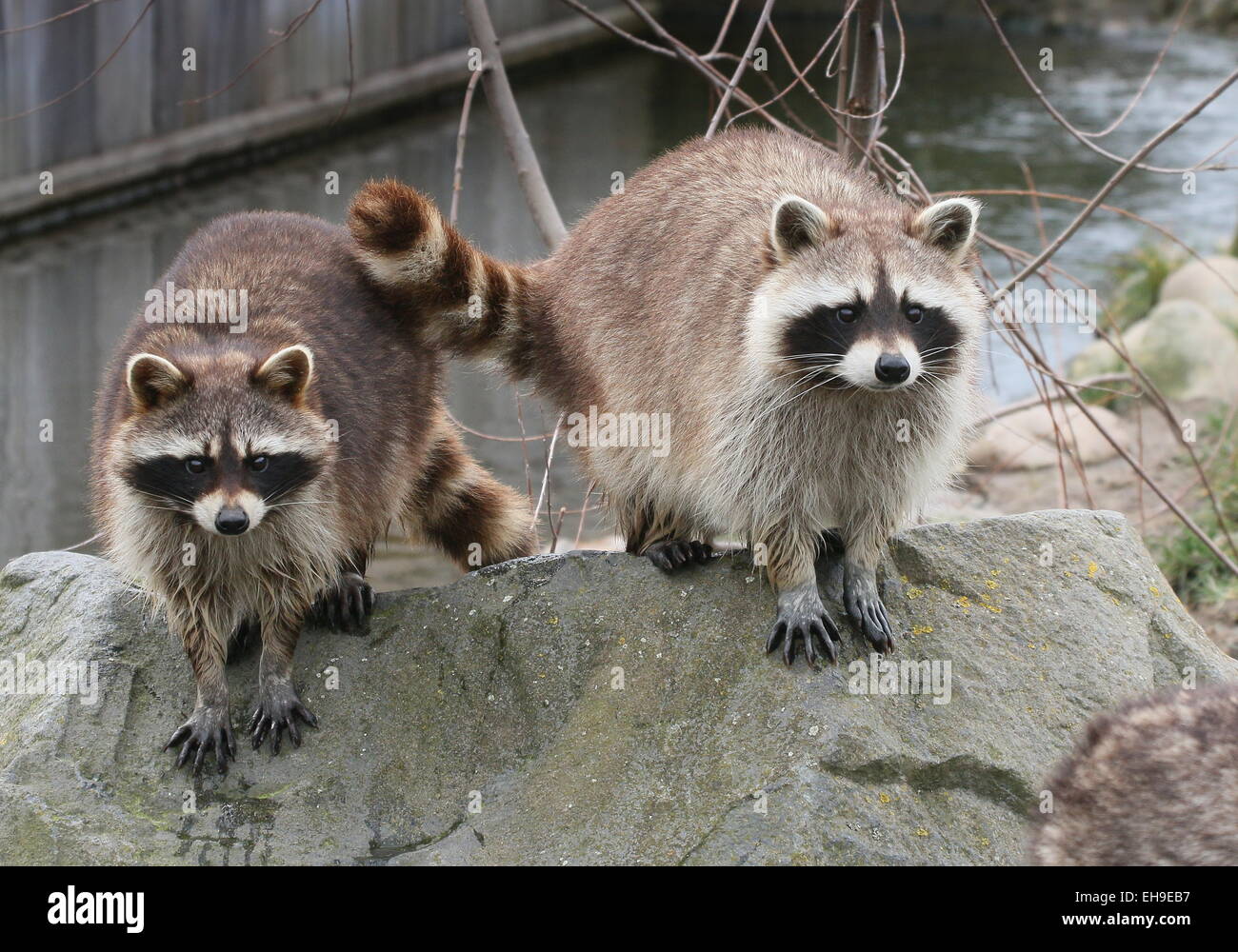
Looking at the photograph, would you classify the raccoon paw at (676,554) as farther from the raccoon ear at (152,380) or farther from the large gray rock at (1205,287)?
the large gray rock at (1205,287)

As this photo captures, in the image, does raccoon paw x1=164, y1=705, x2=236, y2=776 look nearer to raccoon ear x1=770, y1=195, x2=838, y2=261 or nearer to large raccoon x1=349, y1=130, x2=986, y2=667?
large raccoon x1=349, y1=130, x2=986, y2=667

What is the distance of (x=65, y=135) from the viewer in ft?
28.8

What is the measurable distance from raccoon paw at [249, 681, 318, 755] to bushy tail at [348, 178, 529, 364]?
1340 millimetres

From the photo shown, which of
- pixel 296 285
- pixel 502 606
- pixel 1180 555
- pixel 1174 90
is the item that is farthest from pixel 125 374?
pixel 1174 90

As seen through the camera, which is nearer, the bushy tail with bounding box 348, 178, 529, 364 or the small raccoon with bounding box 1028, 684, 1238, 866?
the small raccoon with bounding box 1028, 684, 1238, 866

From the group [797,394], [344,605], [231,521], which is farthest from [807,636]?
[231,521]

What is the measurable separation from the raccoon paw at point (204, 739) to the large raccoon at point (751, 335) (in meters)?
1.42

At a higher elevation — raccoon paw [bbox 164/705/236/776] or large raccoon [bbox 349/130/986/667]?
large raccoon [bbox 349/130/986/667]

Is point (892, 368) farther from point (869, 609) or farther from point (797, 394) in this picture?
point (869, 609)

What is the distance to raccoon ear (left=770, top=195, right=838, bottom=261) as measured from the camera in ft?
12.8

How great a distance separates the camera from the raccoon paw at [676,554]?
14.3ft

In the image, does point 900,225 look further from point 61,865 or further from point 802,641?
point 61,865

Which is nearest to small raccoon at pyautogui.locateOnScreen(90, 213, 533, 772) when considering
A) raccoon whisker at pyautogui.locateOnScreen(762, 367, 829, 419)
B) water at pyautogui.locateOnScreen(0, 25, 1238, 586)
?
water at pyautogui.locateOnScreen(0, 25, 1238, 586)

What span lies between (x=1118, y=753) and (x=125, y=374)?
9.51 feet
